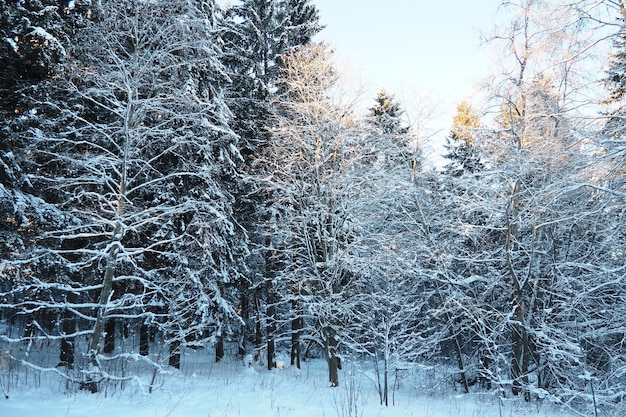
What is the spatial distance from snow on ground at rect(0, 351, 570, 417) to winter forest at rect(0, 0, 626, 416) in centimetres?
34

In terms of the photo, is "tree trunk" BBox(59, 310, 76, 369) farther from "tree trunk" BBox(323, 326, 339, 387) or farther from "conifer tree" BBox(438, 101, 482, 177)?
"conifer tree" BBox(438, 101, 482, 177)

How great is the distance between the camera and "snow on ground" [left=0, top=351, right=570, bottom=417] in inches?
257

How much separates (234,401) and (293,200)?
580cm

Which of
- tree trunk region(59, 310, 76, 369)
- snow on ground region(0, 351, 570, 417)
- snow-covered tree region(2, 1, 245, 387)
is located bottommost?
snow on ground region(0, 351, 570, 417)

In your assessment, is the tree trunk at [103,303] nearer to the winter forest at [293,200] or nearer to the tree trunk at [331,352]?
the winter forest at [293,200]

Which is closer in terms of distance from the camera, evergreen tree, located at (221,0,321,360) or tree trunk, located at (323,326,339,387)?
tree trunk, located at (323,326,339,387)

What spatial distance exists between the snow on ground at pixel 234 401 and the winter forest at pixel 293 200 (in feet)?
1.11

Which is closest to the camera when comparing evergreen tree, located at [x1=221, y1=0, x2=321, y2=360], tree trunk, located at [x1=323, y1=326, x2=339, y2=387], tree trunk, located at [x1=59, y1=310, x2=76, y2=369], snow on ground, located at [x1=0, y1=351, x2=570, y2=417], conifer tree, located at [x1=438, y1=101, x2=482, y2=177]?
snow on ground, located at [x1=0, y1=351, x2=570, y2=417]

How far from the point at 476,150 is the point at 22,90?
11996 millimetres

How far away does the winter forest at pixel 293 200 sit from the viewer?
25.7 feet

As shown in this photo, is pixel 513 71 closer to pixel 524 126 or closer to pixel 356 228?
pixel 524 126

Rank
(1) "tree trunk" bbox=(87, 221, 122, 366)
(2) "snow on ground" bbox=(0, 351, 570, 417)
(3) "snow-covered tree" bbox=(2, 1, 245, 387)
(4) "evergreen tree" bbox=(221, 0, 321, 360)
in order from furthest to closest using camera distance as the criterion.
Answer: (4) "evergreen tree" bbox=(221, 0, 321, 360)
(3) "snow-covered tree" bbox=(2, 1, 245, 387)
(1) "tree trunk" bbox=(87, 221, 122, 366)
(2) "snow on ground" bbox=(0, 351, 570, 417)

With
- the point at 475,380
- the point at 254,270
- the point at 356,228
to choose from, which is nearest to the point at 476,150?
the point at 356,228

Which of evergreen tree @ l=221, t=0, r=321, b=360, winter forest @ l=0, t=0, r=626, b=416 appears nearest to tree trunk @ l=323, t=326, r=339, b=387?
winter forest @ l=0, t=0, r=626, b=416
